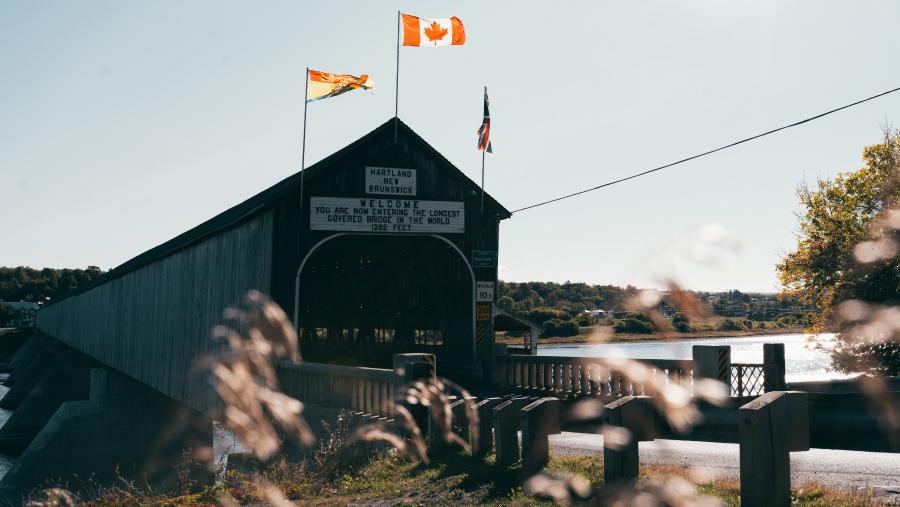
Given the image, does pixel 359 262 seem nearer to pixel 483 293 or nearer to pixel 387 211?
pixel 387 211

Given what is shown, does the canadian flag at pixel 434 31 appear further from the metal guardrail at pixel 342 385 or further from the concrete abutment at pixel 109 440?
the concrete abutment at pixel 109 440

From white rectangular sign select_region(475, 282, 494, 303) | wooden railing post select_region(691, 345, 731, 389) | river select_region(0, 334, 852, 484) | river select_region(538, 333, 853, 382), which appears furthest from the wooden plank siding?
river select_region(538, 333, 853, 382)

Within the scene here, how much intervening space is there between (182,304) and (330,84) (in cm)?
949

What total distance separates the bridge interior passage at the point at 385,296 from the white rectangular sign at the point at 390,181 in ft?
4.47

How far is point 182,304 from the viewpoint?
25.7 meters

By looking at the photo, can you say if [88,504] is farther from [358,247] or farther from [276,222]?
[358,247]

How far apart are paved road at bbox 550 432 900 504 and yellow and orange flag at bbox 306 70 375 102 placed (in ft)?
36.0

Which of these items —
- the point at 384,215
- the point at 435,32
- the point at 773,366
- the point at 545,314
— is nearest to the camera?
the point at 773,366

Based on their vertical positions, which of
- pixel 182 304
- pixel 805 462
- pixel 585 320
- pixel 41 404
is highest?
pixel 585 320

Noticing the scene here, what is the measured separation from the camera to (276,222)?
19.8m

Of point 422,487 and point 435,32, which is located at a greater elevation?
point 435,32

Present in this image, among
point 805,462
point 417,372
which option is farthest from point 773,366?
point 417,372

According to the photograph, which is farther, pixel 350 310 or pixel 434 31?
pixel 350 310

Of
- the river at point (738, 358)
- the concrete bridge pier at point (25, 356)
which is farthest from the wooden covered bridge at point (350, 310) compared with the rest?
the concrete bridge pier at point (25, 356)
